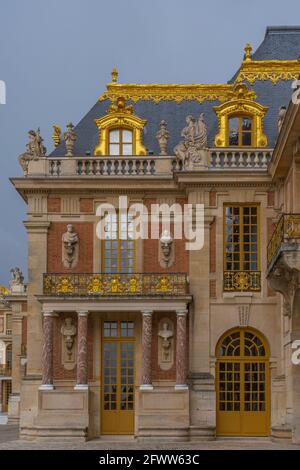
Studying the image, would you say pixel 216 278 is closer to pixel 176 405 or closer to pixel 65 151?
pixel 176 405

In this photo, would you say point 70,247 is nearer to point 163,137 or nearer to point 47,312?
point 47,312

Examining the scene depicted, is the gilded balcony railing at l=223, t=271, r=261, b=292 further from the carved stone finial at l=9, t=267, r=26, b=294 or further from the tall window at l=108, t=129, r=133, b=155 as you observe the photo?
the carved stone finial at l=9, t=267, r=26, b=294

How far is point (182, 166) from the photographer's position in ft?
100

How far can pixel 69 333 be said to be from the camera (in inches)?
1175

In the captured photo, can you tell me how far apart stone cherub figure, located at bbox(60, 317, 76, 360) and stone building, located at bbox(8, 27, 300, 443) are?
1.3 inches

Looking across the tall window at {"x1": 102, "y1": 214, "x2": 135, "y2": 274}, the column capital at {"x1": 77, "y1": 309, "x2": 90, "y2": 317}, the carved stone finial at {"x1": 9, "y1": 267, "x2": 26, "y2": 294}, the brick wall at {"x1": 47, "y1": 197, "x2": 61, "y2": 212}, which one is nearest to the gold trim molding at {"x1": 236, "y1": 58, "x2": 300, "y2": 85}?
the tall window at {"x1": 102, "y1": 214, "x2": 135, "y2": 274}

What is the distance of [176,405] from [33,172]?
317 inches

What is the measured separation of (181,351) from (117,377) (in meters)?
2.28

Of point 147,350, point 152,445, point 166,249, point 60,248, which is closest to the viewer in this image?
point 152,445

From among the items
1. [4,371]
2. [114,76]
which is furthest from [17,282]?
[4,371]

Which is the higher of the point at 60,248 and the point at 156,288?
the point at 60,248

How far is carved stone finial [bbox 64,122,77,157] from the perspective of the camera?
3089cm

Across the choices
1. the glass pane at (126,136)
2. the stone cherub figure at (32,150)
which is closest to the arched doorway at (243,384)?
the glass pane at (126,136)

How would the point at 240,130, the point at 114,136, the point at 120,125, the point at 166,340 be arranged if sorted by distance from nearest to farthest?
1. the point at 166,340
2. the point at 240,130
3. the point at 120,125
4. the point at 114,136
